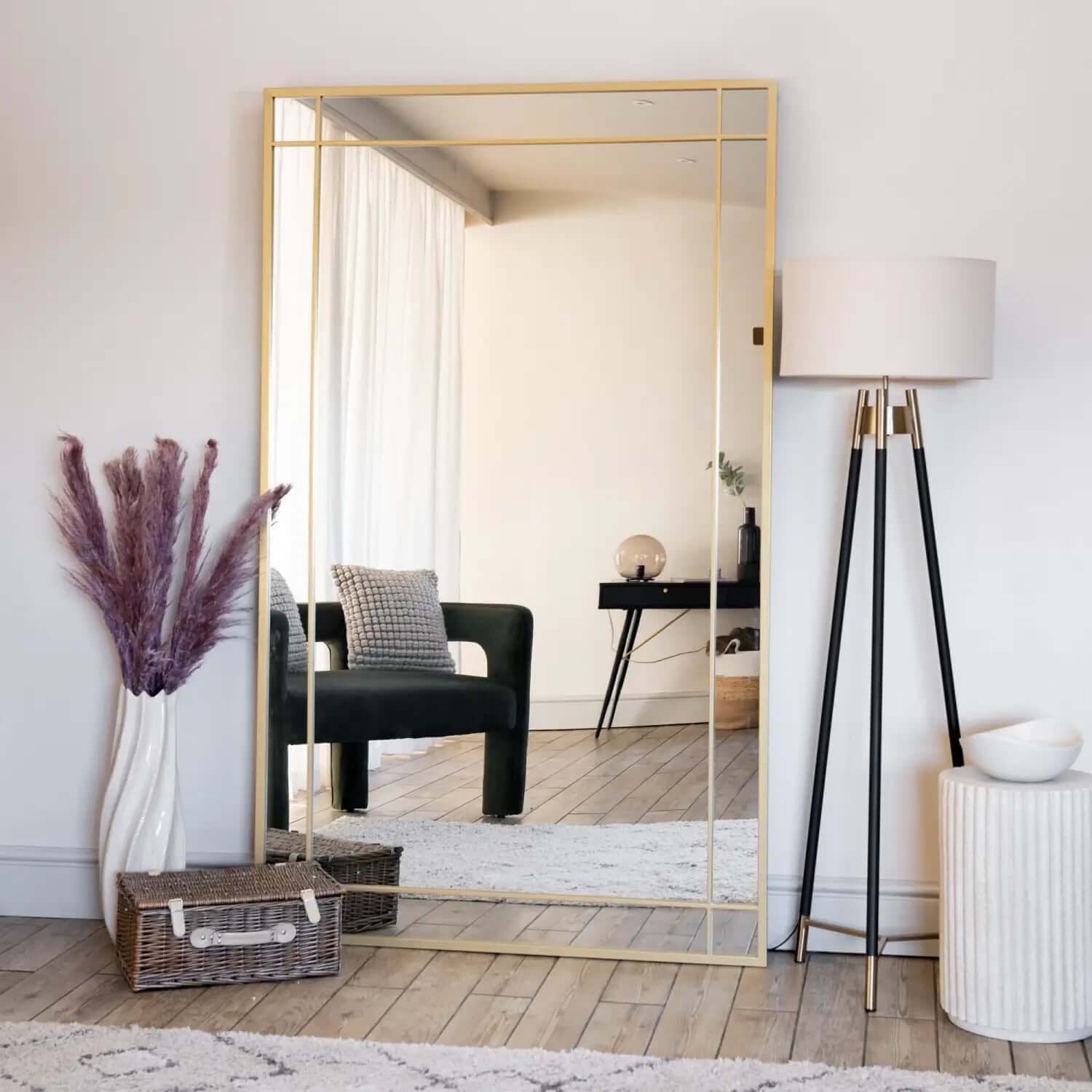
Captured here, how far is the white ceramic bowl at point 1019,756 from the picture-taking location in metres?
2.92

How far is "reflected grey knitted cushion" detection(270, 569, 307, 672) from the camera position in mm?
3576

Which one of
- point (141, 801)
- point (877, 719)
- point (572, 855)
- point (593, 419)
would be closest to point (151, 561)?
point (141, 801)

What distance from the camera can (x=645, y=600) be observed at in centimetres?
342

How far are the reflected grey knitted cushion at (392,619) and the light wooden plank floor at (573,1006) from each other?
71 centimetres

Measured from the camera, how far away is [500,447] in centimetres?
348

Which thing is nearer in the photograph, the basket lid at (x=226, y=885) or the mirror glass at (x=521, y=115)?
the basket lid at (x=226, y=885)

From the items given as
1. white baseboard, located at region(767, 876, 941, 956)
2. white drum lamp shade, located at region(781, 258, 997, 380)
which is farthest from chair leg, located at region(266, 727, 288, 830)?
white drum lamp shade, located at region(781, 258, 997, 380)

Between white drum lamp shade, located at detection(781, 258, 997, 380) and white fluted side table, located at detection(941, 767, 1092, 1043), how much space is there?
2.98 feet

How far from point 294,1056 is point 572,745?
1.03 m

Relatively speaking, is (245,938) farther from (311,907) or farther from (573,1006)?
(573,1006)

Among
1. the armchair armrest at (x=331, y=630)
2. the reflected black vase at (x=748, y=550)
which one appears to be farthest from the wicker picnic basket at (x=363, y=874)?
the reflected black vase at (x=748, y=550)

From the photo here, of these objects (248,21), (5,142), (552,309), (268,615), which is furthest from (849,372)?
(5,142)

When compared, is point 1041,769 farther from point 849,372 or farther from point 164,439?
point 164,439

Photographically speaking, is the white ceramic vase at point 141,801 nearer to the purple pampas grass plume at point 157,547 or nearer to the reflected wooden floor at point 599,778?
the purple pampas grass plume at point 157,547
